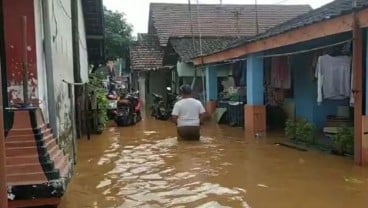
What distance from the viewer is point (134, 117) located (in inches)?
688

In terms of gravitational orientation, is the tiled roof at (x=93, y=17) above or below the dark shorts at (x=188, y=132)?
above

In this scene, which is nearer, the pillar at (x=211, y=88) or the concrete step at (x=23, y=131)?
the concrete step at (x=23, y=131)

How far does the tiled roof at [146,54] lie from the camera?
27797 millimetres

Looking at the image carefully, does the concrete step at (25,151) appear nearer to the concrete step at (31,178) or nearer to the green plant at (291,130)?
the concrete step at (31,178)

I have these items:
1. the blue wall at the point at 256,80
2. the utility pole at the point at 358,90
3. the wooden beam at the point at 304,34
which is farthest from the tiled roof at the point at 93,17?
the utility pole at the point at 358,90

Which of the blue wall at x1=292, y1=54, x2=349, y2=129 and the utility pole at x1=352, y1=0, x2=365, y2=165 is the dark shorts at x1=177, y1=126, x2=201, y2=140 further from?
the utility pole at x1=352, y1=0, x2=365, y2=165

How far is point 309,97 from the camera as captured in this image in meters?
12.8

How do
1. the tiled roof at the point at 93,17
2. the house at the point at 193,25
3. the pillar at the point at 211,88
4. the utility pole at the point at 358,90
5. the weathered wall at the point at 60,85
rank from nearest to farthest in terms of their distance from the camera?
the utility pole at the point at 358,90, the weathered wall at the point at 60,85, the tiled roof at the point at 93,17, the pillar at the point at 211,88, the house at the point at 193,25

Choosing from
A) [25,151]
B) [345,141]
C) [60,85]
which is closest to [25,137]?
[25,151]

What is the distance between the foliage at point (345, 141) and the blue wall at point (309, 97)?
3.52 m

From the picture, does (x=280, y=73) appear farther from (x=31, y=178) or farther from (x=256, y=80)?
(x=31, y=178)

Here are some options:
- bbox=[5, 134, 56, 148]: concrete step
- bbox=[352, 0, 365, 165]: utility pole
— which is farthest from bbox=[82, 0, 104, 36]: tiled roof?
bbox=[5, 134, 56, 148]: concrete step

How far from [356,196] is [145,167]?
3.71 m

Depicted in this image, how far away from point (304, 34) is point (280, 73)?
14.0ft
